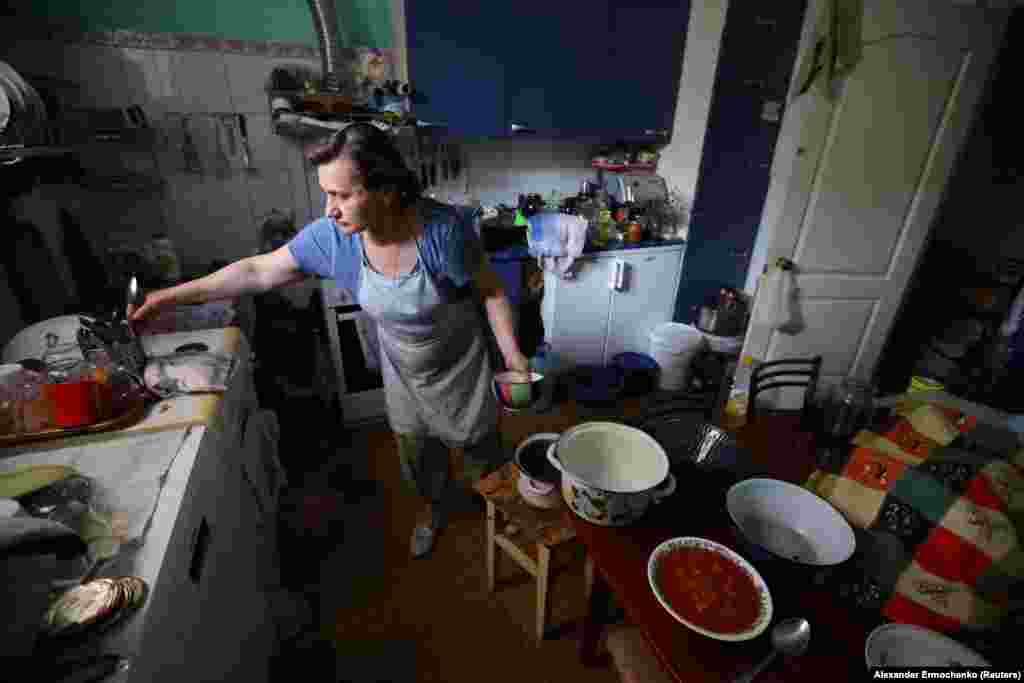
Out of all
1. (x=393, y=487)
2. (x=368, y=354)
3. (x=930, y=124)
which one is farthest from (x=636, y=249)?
(x=393, y=487)

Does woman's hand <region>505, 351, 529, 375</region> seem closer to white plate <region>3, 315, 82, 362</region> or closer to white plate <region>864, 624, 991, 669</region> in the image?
white plate <region>864, 624, 991, 669</region>

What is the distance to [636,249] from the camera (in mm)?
2451

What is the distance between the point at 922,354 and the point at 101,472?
3.73 m

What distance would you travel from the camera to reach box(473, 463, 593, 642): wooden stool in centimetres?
105

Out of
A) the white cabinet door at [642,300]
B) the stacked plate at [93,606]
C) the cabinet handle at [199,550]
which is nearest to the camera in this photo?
the stacked plate at [93,606]

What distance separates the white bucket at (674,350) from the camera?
8.48 feet

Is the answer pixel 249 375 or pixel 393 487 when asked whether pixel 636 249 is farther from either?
pixel 249 375

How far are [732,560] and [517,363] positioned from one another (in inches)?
26.1

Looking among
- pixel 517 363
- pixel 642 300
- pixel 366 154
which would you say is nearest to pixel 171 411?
pixel 366 154

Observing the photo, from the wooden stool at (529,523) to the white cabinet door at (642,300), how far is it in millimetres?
1562

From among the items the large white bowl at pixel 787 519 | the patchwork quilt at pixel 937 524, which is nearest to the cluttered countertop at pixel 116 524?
the large white bowl at pixel 787 519

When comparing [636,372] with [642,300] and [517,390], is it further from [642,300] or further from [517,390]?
[517,390]

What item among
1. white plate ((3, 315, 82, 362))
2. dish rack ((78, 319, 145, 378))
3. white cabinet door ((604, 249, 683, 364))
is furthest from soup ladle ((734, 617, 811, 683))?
white cabinet door ((604, 249, 683, 364))

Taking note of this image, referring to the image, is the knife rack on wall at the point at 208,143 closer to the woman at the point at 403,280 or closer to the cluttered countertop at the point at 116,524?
the woman at the point at 403,280
